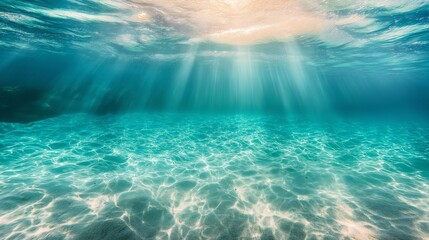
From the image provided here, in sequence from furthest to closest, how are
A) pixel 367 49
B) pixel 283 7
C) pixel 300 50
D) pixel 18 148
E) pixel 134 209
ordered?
pixel 300 50 → pixel 367 49 → pixel 18 148 → pixel 283 7 → pixel 134 209

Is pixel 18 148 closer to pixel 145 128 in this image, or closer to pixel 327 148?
pixel 145 128

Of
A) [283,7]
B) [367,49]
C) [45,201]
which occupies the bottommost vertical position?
[45,201]

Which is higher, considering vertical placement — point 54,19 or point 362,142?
point 54,19

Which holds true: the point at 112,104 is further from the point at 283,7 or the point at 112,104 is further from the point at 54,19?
the point at 283,7

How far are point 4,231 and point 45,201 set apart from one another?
1.53 metres

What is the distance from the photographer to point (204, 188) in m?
9.21

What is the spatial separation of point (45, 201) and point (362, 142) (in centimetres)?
2074

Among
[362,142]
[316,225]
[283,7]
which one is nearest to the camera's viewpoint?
[316,225]

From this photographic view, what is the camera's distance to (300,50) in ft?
75.3

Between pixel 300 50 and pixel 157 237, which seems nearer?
pixel 157 237

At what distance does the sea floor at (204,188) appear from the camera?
6.73m

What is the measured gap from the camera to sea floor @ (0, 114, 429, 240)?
265 inches

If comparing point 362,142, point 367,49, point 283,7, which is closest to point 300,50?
point 367,49

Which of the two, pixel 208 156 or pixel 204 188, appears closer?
pixel 204 188
